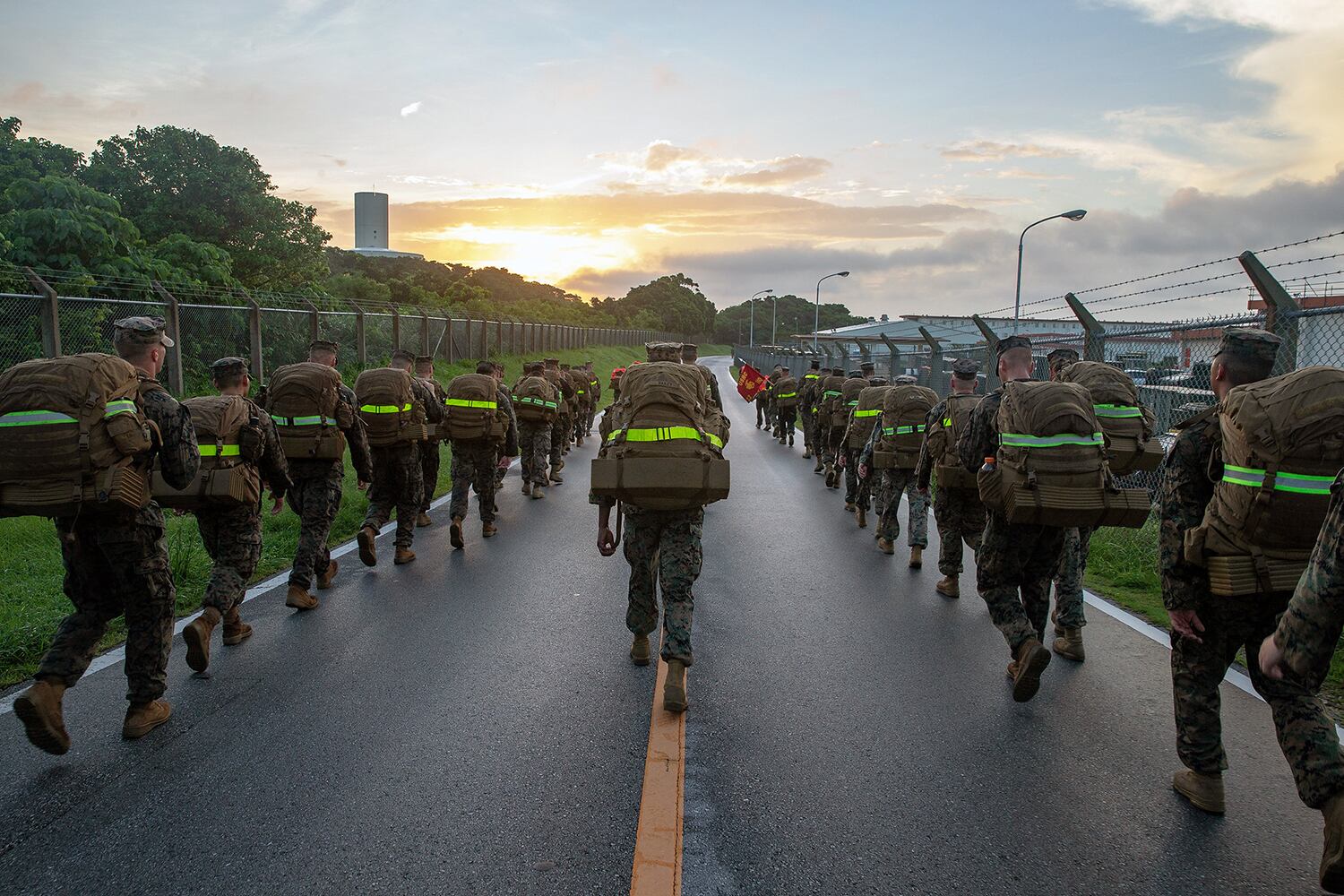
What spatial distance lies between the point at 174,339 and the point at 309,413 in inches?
347

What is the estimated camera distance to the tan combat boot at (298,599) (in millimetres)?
6270

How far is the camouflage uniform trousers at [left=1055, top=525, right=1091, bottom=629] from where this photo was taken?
559cm

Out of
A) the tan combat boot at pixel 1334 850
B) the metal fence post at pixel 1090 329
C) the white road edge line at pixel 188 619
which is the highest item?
the metal fence post at pixel 1090 329

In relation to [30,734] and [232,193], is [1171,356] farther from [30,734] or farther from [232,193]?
[232,193]

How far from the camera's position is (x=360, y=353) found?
2144 centimetres

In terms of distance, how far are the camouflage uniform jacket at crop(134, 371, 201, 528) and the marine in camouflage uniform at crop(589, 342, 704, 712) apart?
1.98 m

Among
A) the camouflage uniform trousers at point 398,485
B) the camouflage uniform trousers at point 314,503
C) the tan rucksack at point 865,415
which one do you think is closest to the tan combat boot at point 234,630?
the camouflage uniform trousers at point 314,503

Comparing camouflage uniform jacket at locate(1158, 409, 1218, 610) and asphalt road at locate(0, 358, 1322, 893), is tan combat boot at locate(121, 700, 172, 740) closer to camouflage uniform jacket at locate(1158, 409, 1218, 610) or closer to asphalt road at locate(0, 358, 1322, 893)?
asphalt road at locate(0, 358, 1322, 893)

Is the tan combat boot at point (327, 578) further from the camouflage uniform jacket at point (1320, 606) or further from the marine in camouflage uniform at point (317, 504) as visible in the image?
the camouflage uniform jacket at point (1320, 606)

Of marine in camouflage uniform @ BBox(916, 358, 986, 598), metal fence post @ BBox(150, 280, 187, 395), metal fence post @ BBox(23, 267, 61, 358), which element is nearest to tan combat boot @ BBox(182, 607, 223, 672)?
marine in camouflage uniform @ BBox(916, 358, 986, 598)

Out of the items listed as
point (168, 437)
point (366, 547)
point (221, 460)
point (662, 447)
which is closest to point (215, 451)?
point (221, 460)

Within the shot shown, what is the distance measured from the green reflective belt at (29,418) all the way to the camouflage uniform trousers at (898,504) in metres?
6.37

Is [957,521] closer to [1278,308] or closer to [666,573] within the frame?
[666,573]

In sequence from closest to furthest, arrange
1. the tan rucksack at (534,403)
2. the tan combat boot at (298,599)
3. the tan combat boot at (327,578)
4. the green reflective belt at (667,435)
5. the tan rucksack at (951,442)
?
the green reflective belt at (667,435) < the tan combat boot at (298,599) < the tan rucksack at (951,442) < the tan combat boot at (327,578) < the tan rucksack at (534,403)
